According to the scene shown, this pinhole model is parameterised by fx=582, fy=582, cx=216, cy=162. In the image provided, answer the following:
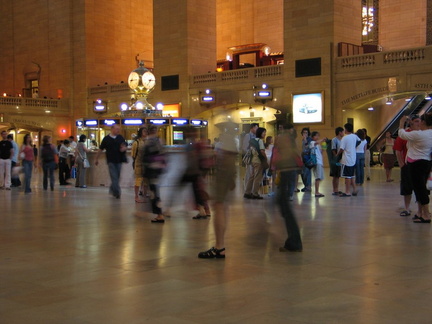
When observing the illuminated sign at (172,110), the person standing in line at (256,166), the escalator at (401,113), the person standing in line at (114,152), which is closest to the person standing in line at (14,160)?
the person standing in line at (114,152)

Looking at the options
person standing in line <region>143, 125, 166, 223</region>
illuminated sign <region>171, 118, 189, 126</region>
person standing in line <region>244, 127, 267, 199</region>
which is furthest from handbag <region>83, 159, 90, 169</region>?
person standing in line <region>143, 125, 166, 223</region>

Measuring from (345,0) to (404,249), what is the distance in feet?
70.4

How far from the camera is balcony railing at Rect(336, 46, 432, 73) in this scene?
23250 millimetres

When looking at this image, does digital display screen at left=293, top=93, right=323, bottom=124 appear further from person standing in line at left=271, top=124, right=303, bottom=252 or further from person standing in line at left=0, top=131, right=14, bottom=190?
person standing in line at left=271, top=124, right=303, bottom=252

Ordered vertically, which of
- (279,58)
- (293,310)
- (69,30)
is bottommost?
(293,310)

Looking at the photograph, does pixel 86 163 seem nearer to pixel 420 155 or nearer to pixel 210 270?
pixel 420 155

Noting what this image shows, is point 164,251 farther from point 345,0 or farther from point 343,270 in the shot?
point 345,0

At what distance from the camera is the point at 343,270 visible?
5.43 m

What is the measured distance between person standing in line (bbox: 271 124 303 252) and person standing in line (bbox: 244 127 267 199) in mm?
4983

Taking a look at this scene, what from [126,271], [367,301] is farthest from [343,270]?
[126,271]

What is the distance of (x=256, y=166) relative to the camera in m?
12.3

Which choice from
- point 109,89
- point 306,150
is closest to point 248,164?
point 306,150

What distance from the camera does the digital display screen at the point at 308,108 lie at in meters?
26.0

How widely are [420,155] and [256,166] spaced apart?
4.63 meters
